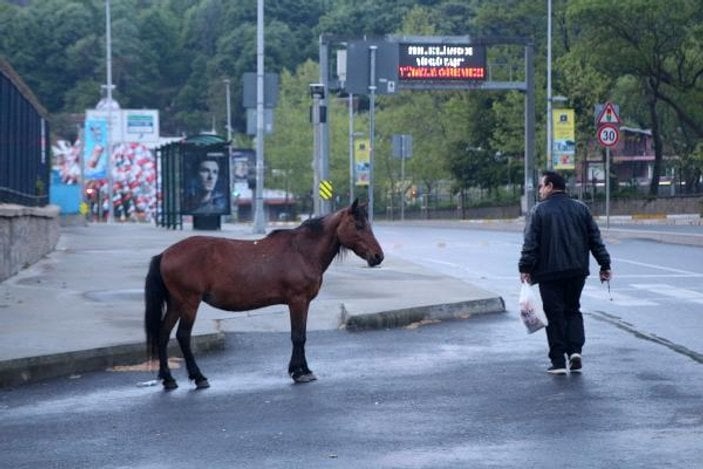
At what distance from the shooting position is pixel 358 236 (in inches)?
465

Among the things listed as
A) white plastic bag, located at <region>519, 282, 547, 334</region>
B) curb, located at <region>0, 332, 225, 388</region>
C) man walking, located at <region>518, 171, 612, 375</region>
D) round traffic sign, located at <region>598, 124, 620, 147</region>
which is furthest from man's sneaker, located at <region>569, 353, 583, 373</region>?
round traffic sign, located at <region>598, 124, 620, 147</region>

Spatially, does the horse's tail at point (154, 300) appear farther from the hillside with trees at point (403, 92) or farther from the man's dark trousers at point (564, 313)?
the hillside with trees at point (403, 92)

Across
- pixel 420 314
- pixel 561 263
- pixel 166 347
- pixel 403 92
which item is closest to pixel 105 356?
pixel 166 347

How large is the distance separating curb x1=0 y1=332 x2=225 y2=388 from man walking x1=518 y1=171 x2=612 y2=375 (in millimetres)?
3530

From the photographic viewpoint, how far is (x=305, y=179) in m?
90.7

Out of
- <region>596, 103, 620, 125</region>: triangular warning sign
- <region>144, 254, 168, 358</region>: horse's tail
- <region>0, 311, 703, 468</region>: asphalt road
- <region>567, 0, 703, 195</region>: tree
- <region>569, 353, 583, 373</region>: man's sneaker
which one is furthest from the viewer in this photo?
<region>567, 0, 703, 195</region>: tree

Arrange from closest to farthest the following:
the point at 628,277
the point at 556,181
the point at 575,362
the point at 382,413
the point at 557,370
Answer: the point at 382,413 → the point at 557,370 → the point at 575,362 → the point at 556,181 → the point at 628,277

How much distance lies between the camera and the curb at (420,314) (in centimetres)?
1577

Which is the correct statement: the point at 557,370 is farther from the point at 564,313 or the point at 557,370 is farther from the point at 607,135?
the point at 607,135

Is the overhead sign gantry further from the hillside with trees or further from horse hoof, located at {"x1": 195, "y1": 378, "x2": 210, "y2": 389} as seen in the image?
horse hoof, located at {"x1": 195, "y1": 378, "x2": 210, "y2": 389}

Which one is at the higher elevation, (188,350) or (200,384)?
(188,350)

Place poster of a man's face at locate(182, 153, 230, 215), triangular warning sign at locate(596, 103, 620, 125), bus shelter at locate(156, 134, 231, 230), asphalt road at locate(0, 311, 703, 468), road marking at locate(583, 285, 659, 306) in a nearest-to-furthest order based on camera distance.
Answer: asphalt road at locate(0, 311, 703, 468), road marking at locate(583, 285, 659, 306), triangular warning sign at locate(596, 103, 620, 125), bus shelter at locate(156, 134, 231, 230), poster of a man's face at locate(182, 153, 230, 215)

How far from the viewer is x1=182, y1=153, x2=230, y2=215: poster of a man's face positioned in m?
48.0

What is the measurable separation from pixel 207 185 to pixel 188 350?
122ft
